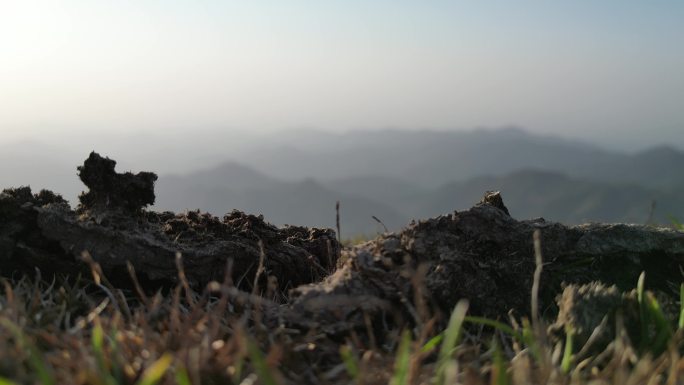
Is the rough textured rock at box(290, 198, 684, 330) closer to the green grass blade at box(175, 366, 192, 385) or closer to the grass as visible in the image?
the grass

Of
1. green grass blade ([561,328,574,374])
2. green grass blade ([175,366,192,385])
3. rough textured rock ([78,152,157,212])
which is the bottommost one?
green grass blade ([561,328,574,374])

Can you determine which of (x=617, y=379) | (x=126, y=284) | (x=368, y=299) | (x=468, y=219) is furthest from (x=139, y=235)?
(x=617, y=379)

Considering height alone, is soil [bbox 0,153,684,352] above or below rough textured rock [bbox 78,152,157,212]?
below

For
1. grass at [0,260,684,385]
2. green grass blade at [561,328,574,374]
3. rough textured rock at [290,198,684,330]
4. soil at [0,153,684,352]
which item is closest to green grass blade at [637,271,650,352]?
grass at [0,260,684,385]

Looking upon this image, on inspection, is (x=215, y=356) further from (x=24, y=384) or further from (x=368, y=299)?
(x=368, y=299)

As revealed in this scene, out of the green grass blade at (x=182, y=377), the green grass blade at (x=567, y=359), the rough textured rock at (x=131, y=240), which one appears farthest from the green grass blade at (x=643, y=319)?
the green grass blade at (x=182, y=377)

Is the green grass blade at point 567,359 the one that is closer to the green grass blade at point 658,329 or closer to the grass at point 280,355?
the grass at point 280,355

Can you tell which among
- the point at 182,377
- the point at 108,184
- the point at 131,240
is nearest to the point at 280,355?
the point at 182,377

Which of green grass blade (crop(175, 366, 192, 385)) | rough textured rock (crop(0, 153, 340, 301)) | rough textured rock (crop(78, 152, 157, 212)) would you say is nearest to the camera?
green grass blade (crop(175, 366, 192, 385))
